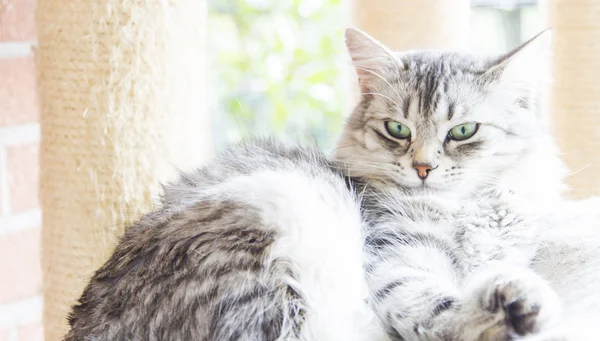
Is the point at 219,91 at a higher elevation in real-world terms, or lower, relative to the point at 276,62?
lower

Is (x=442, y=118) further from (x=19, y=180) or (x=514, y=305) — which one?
(x=19, y=180)

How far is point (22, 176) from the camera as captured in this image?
2.03 m

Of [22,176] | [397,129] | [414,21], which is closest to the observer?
[397,129]

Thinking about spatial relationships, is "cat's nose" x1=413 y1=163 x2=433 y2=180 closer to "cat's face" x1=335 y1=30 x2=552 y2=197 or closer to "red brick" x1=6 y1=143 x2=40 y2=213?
"cat's face" x1=335 y1=30 x2=552 y2=197

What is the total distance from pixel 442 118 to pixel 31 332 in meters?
1.36

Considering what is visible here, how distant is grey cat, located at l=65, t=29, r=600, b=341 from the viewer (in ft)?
3.76

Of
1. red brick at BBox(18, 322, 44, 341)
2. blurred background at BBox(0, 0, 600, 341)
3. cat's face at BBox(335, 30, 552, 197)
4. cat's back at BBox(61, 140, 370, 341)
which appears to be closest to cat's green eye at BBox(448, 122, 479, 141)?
cat's face at BBox(335, 30, 552, 197)

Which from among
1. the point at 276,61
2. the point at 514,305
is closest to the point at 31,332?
the point at 514,305

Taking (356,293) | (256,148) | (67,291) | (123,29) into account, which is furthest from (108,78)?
(356,293)

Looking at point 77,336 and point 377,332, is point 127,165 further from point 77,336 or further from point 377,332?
point 377,332

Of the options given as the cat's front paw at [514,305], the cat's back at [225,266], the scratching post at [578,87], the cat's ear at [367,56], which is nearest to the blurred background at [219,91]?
the scratching post at [578,87]

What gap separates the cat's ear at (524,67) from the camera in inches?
58.9

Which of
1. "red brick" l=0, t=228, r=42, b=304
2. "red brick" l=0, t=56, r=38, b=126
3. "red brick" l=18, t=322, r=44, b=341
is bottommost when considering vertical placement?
"red brick" l=18, t=322, r=44, b=341

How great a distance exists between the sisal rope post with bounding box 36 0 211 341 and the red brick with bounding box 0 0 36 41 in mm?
348
